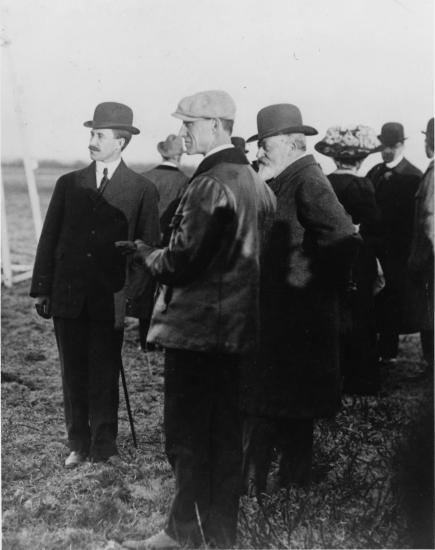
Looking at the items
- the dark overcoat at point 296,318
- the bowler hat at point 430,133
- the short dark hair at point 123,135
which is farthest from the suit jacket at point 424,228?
the short dark hair at point 123,135

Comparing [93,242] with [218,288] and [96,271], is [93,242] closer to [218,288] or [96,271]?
[96,271]

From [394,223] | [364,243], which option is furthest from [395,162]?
[364,243]

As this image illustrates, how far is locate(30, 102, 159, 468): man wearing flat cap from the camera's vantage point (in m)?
4.23

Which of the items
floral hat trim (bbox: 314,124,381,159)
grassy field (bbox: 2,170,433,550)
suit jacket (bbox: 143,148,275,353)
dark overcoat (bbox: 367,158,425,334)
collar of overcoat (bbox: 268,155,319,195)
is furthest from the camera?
dark overcoat (bbox: 367,158,425,334)

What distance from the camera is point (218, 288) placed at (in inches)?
126

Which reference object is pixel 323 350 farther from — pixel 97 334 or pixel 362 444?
pixel 97 334

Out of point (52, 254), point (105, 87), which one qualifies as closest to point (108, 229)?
point (52, 254)

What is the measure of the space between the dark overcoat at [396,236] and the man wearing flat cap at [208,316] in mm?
3038

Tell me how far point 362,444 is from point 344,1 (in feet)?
8.33

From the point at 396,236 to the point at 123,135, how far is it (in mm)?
2839

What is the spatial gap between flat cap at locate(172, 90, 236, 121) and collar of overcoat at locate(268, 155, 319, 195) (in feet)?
1.92

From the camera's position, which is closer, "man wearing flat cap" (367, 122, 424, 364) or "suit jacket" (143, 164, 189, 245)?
"man wearing flat cap" (367, 122, 424, 364)

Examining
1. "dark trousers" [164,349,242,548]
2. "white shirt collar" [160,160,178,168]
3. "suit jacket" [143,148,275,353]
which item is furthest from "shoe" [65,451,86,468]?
"white shirt collar" [160,160,178,168]

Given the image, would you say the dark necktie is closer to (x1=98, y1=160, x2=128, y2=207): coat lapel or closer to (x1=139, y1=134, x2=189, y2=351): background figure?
(x1=98, y1=160, x2=128, y2=207): coat lapel
